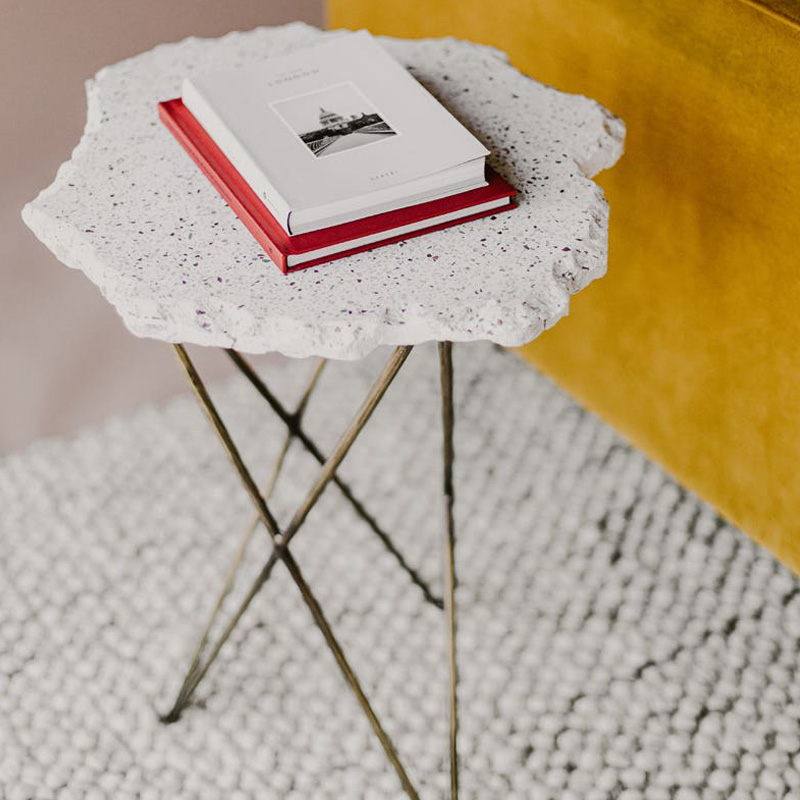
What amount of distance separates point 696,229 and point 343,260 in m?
0.51

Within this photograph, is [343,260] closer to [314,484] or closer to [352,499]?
[314,484]

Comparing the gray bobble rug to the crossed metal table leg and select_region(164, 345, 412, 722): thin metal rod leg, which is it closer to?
the crossed metal table leg

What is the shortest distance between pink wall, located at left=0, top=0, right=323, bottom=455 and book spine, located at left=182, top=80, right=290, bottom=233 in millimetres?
569

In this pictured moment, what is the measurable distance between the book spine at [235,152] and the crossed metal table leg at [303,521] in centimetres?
16

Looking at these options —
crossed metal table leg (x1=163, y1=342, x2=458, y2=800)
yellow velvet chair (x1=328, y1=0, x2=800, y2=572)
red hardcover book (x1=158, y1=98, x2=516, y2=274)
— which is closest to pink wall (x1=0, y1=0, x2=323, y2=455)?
yellow velvet chair (x1=328, y1=0, x2=800, y2=572)

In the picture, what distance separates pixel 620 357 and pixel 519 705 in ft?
1.59

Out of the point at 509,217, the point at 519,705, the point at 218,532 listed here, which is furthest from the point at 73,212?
the point at 519,705

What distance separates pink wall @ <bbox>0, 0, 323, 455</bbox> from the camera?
154 centimetres

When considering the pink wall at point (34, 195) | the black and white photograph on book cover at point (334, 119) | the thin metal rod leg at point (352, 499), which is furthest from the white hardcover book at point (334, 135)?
the pink wall at point (34, 195)

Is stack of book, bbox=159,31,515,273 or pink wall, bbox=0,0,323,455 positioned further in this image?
pink wall, bbox=0,0,323,455

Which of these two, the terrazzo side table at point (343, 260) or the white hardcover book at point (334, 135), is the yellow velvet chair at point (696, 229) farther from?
the white hardcover book at point (334, 135)

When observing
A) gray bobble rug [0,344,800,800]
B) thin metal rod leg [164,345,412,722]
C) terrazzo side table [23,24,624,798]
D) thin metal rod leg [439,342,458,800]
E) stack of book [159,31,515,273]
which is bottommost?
gray bobble rug [0,344,800,800]

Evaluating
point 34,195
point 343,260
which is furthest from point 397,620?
point 34,195

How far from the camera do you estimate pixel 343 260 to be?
93 centimetres
